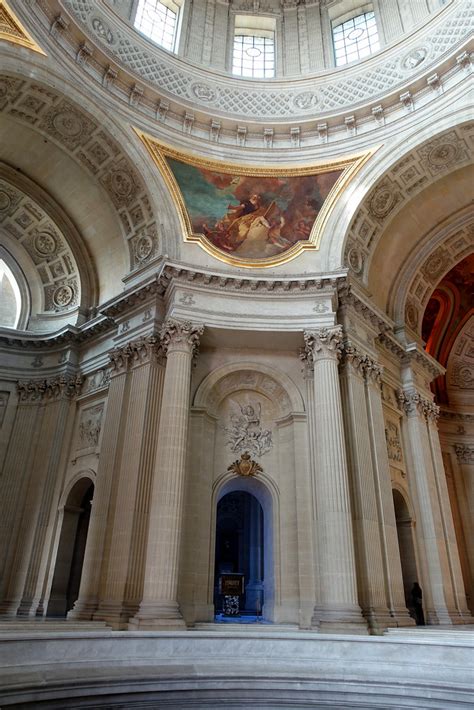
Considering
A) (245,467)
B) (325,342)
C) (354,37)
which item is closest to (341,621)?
(245,467)

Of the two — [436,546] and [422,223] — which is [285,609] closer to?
[436,546]

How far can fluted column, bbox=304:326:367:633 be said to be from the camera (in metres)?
11.7

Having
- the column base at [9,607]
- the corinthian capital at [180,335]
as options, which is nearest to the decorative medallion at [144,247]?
the corinthian capital at [180,335]

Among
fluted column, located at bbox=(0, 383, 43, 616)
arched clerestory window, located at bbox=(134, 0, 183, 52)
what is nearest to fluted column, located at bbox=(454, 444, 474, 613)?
fluted column, located at bbox=(0, 383, 43, 616)

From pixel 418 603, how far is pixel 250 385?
771 centimetres

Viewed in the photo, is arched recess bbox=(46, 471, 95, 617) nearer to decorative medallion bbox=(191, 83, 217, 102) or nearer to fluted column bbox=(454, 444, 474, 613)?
decorative medallion bbox=(191, 83, 217, 102)

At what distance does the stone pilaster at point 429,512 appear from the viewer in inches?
597

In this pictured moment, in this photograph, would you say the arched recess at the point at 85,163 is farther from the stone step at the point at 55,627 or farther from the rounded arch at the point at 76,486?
the stone step at the point at 55,627

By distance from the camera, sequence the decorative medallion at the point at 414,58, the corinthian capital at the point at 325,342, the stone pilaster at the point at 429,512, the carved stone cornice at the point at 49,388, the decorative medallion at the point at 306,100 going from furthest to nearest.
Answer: the decorative medallion at the point at 306,100
the carved stone cornice at the point at 49,388
the decorative medallion at the point at 414,58
the stone pilaster at the point at 429,512
the corinthian capital at the point at 325,342

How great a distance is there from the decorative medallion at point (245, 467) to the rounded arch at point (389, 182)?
6.17 meters

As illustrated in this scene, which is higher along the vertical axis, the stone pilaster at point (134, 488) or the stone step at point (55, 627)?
the stone pilaster at point (134, 488)

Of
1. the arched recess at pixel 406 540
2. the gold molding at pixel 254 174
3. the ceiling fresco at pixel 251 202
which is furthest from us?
the ceiling fresco at pixel 251 202

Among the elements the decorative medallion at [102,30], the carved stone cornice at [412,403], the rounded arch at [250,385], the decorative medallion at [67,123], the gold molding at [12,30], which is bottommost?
the rounded arch at [250,385]

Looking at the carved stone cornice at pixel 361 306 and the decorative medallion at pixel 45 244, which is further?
→ the decorative medallion at pixel 45 244
